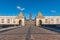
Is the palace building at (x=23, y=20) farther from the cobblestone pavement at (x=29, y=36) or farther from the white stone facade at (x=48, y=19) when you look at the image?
the cobblestone pavement at (x=29, y=36)

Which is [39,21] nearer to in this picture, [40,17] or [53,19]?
[40,17]

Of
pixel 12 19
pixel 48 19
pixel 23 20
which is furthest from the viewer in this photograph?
pixel 12 19

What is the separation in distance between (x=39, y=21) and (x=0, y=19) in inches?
1158

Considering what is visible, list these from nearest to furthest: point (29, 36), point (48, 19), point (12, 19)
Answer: point (29, 36)
point (48, 19)
point (12, 19)

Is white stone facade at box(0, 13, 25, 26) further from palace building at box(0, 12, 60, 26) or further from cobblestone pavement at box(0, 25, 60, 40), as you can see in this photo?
cobblestone pavement at box(0, 25, 60, 40)

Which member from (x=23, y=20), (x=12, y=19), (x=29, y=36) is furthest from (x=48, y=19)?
(x=29, y=36)

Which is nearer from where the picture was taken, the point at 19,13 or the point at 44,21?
the point at 44,21

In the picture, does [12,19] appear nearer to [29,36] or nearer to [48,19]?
[48,19]

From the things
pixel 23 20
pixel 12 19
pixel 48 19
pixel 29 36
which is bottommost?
pixel 29 36

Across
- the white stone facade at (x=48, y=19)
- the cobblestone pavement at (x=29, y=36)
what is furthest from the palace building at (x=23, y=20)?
the cobblestone pavement at (x=29, y=36)

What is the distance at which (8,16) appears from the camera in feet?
357

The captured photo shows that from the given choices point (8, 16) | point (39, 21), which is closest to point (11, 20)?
point (8, 16)

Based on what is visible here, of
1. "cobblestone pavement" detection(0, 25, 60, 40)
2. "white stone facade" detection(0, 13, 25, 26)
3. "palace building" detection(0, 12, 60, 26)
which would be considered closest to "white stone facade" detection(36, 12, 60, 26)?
"palace building" detection(0, 12, 60, 26)

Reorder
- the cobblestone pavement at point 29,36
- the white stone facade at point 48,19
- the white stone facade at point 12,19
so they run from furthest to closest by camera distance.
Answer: the white stone facade at point 48,19
the white stone facade at point 12,19
the cobblestone pavement at point 29,36
